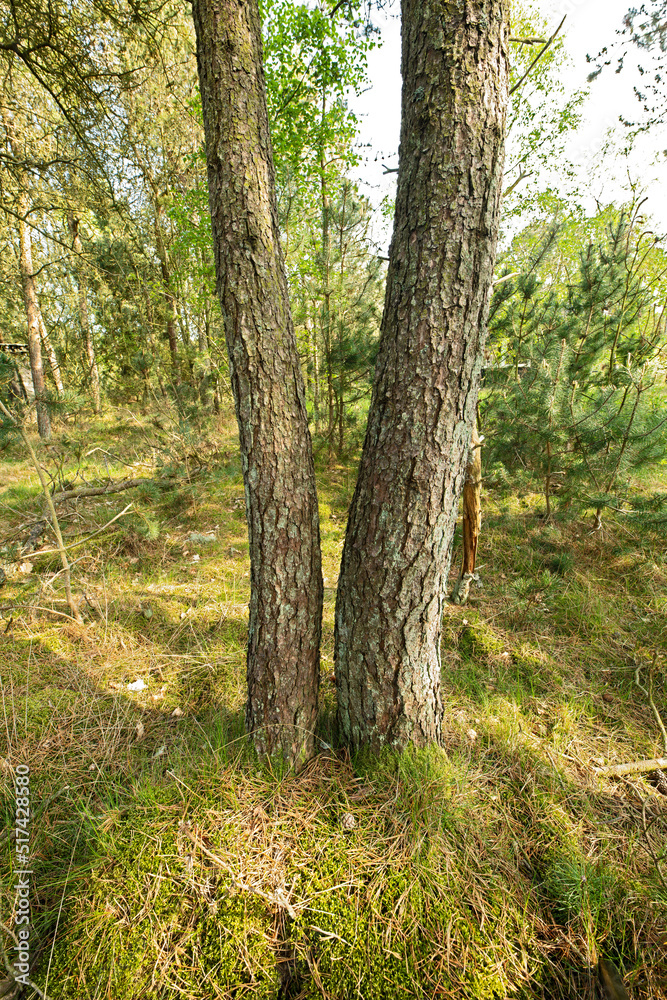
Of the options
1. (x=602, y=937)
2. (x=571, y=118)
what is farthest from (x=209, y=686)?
(x=571, y=118)

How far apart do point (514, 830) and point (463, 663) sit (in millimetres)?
1068

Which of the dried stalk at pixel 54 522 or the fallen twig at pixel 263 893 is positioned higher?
the dried stalk at pixel 54 522

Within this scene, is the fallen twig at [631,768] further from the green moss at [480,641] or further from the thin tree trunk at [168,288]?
the thin tree trunk at [168,288]

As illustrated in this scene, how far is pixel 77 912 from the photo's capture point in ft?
4.41

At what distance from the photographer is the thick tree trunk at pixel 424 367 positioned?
4.36ft

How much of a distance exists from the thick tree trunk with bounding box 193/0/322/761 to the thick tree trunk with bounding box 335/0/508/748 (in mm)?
227

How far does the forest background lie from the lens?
1340 millimetres

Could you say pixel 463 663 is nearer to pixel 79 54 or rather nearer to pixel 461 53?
pixel 461 53

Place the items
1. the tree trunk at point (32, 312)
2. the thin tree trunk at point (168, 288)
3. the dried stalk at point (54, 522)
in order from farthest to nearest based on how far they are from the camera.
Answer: the thin tree trunk at point (168, 288)
the tree trunk at point (32, 312)
the dried stalk at point (54, 522)

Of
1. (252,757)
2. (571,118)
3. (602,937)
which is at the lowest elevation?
(602,937)

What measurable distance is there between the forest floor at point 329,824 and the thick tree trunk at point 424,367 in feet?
1.41

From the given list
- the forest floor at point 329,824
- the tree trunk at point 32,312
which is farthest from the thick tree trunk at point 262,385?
the tree trunk at point 32,312

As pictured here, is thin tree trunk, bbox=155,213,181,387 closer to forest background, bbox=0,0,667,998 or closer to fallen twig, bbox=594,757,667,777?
forest background, bbox=0,0,667,998

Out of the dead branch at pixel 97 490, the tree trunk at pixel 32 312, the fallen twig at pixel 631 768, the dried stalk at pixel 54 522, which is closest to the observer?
the fallen twig at pixel 631 768
